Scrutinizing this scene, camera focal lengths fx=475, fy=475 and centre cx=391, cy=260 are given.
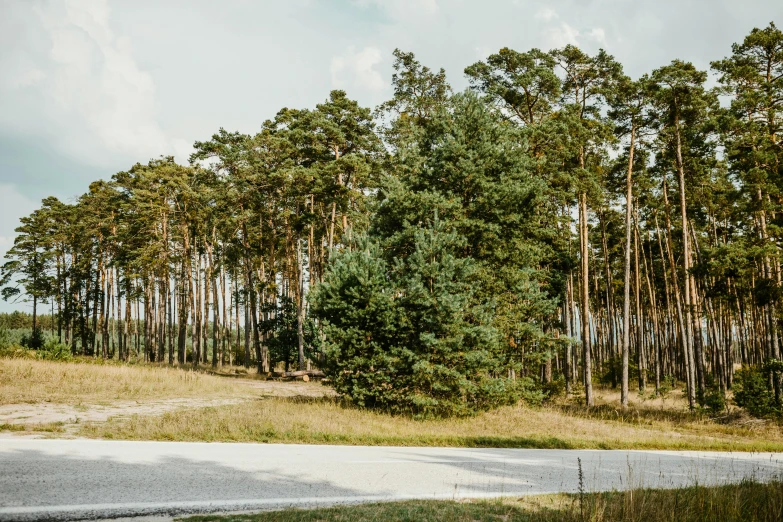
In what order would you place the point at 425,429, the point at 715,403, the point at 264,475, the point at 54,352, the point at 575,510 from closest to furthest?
1. the point at 575,510
2. the point at 264,475
3. the point at 425,429
4. the point at 715,403
5. the point at 54,352

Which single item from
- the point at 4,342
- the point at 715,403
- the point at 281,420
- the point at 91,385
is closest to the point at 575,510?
the point at 281,420

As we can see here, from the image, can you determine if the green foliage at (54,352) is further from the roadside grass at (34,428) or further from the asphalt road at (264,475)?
the asphalt road at (264,475)

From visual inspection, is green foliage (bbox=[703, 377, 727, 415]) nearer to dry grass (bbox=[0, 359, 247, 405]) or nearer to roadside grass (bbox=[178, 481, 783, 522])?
roadside grass (bbox=[178, 481, 783, 522])

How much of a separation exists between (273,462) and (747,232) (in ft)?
116

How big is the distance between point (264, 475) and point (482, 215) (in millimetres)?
15575

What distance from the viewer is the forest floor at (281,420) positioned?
36.1 feet

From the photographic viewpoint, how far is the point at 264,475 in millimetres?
6906

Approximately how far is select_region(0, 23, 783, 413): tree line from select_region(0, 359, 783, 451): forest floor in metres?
1.64

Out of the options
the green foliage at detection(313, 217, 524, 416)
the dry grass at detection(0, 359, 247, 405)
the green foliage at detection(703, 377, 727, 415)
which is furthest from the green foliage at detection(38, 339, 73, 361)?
the green foliage at detection(703, 377, 727, 415)

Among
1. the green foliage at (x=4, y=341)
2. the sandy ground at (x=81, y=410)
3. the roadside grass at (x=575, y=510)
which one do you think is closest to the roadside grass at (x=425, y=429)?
the sandy ground at (x=81, y=410)

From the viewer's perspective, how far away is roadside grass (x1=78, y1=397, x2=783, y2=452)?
10.8m

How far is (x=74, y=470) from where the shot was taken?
6.47m

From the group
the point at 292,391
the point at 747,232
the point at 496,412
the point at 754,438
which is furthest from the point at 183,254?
the point at 747,232

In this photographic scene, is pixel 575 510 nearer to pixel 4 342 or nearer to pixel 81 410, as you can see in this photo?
pixel 81 410
